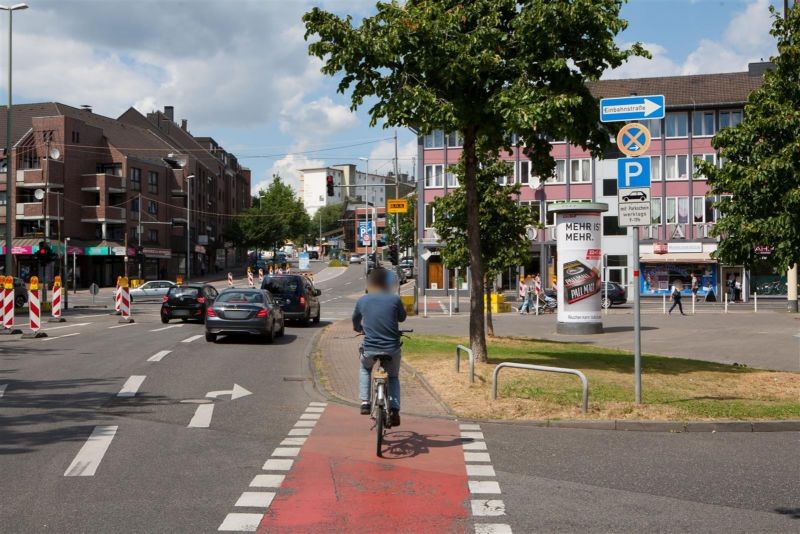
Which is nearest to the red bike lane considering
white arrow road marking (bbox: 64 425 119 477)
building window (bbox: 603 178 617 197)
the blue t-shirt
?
the blue t-shirt

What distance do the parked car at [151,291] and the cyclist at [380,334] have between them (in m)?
45.1

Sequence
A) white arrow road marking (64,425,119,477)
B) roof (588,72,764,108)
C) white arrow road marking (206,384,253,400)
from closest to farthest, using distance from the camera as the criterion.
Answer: white arrow road marking (64,425,119,477)
white arrow road marking (206,384,253,400)
roof (588,72,764,108)

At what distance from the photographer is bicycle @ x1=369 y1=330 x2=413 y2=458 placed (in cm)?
817

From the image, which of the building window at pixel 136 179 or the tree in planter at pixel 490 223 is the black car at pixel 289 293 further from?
the building window at pixel 136 179

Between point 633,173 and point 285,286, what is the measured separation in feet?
63.6

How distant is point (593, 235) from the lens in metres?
26.5

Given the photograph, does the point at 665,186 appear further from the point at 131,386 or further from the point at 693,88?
the point at 131,386

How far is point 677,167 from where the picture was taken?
6084cm

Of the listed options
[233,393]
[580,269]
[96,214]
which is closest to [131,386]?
[233,393]

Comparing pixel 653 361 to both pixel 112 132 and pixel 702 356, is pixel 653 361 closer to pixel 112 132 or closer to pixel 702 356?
pixel 702 356

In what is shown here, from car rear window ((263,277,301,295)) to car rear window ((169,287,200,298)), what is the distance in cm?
340

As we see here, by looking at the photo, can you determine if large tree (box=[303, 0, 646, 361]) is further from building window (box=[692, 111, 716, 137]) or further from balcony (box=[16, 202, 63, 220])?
balcony (box=[16, 202, 63, 220])

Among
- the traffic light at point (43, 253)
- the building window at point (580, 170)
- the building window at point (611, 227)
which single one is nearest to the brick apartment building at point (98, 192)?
the traffic light at point (43, 253)

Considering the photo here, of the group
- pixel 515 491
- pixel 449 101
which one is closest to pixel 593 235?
pixel 449 101
